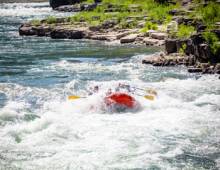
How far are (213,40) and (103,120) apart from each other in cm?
1426

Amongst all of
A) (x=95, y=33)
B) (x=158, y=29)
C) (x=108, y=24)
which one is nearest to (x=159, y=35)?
(x=158, y=29)

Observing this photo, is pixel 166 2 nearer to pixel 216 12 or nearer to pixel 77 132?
pixel 216 12

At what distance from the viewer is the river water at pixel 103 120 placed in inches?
683

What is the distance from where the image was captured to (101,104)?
23484 mm

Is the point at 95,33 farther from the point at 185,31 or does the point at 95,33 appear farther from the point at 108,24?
the point at 185,31

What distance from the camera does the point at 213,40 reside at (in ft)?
109

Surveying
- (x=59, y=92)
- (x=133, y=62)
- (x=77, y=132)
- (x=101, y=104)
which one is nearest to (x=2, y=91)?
(x=59, y=92)

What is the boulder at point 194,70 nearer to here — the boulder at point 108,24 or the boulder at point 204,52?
the boulder at point 204,52

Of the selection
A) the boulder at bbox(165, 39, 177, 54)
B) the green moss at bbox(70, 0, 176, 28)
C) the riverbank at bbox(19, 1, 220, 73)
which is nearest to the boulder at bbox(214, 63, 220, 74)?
the riverbank at bbox(19, 1, 220, 73)

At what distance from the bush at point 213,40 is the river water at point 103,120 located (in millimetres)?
2528

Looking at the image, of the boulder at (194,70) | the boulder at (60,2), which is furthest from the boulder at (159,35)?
the boulder at (60,2)

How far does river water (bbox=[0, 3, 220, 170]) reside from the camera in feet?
57.0

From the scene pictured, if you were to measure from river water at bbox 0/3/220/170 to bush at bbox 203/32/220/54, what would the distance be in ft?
8.29

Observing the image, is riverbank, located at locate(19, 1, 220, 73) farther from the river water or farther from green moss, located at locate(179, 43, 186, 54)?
the river water
